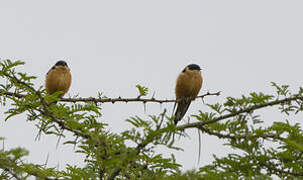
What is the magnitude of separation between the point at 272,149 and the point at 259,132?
435mm

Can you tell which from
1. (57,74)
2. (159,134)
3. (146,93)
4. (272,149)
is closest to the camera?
(159,134)

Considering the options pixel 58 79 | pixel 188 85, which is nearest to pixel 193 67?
pixel 188 85

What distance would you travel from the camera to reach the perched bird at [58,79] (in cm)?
678

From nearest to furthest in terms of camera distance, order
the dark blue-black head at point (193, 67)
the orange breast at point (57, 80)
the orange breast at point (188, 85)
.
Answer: the orange breast at point (57, 80), the orange breast at point (188, 85), the dark blue-black head at point (193, 67)

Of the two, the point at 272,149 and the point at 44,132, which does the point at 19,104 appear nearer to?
the point at 44,132

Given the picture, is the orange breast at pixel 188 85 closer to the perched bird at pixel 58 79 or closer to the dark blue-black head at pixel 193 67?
the dark blue-black head at pixel 193 67

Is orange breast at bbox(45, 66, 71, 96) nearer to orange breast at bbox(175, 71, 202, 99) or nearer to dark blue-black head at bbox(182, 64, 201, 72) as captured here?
orange breast at bbox(175, 71, 202, 99)

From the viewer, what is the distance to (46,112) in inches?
107

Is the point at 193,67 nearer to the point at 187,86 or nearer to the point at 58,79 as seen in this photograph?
the point at 187,86

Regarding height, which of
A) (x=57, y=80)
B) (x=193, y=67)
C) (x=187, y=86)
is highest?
(x=193, y=67)

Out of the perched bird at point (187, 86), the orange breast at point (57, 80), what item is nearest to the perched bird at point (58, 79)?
the orange breast at point (57, 80)

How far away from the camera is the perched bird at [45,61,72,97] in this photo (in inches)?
267

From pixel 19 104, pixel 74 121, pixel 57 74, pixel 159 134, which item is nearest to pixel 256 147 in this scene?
pixel 159 134

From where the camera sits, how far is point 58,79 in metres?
6.78
